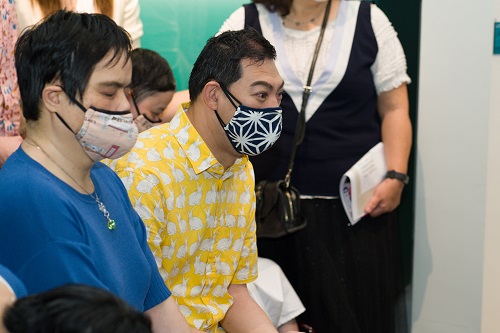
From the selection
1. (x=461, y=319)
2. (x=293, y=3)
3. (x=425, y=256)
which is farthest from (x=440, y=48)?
(x=461, y=319)

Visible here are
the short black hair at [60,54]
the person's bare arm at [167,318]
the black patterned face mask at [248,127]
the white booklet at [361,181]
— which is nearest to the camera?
the short black hair at [60,54]

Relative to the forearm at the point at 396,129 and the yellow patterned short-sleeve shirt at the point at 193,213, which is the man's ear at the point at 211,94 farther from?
the forearm at the point at 396,129

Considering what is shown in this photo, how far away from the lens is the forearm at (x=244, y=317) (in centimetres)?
221

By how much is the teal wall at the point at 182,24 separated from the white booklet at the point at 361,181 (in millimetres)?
1028

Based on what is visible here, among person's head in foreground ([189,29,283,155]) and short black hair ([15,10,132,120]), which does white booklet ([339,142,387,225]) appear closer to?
person's head in foreground ([189,29,283,155])

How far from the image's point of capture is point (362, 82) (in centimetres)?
299

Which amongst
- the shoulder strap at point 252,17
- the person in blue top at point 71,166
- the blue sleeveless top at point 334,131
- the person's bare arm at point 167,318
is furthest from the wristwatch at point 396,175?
the person in blue top at point 71,166

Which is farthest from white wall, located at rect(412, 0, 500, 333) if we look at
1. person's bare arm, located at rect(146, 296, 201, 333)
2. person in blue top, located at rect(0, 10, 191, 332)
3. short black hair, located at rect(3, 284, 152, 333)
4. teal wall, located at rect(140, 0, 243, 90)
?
short black hair, located at rect(3, 284, 152, 333)

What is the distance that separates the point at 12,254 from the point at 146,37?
230cm

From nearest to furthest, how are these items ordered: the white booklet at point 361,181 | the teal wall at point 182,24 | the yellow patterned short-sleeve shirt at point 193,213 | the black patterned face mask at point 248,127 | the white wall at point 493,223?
1. the yellow patterned short-sleeve shirt at point 193,213
2. the black patterned face mask at point 248,127
3. the white booklet at point 361,181
4. the white wall at point 493,223
5. the teal wall at point 182,24

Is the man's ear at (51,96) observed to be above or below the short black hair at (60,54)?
below

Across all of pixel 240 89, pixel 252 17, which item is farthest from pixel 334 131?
pixel 240 89

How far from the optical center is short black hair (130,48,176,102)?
2887 mm

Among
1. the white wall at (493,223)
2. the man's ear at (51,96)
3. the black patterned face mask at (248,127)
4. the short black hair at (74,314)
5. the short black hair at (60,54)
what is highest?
the short black hair at (60,54)
